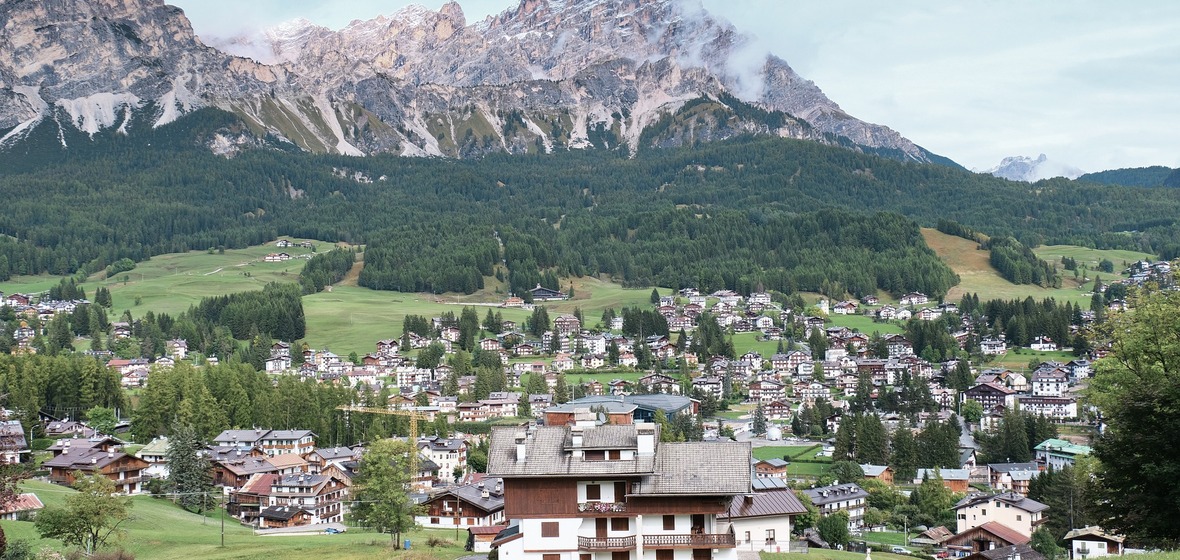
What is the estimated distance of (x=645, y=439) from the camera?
34938mm

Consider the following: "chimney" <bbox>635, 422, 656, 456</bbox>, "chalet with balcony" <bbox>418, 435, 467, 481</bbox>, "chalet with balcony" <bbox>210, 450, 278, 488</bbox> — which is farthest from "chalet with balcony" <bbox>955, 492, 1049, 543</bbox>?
"chalet with balcony" <bbox>210, 450, 278, 488</bbox>

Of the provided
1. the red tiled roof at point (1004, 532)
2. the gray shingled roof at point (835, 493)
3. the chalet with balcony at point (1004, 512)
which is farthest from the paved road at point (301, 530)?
the chalet with balcony at point (1004, 512)

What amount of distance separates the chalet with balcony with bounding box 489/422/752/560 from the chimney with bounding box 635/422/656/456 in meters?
0.03

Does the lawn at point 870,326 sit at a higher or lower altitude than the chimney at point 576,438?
lower

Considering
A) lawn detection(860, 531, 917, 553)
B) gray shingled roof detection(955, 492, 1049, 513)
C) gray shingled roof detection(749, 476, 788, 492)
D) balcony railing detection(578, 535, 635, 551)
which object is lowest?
lawn detection(860, 531, 917, 553)

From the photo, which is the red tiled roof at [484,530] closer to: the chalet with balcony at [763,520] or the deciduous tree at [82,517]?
the chalet with balcony at [763,520]

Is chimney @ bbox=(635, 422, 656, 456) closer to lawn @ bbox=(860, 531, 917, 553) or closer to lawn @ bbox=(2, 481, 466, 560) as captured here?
lawn @ bbox=(2, 481, 466, 560)

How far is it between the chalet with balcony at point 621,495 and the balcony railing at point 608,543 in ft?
0.09

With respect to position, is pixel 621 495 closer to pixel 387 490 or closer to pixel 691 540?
pixel 691 540

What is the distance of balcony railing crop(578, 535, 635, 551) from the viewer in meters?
34.6

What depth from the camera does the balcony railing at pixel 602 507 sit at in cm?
3475

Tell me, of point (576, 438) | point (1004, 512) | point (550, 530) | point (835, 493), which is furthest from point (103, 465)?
point (1004, 512)

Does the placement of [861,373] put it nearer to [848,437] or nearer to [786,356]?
[786,356]

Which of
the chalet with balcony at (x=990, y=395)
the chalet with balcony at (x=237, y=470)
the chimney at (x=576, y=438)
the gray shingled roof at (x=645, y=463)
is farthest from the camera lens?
the chalet with balcony at (x=990, y=395)
